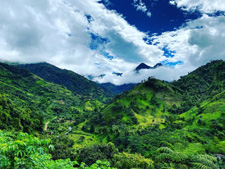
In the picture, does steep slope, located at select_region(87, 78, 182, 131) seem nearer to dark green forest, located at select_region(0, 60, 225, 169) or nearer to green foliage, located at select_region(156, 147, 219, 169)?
dark green forest, located at select_region(0, 60, 225, 169)

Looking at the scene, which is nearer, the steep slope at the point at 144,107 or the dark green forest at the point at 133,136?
the dark green forest at the point at 133,136

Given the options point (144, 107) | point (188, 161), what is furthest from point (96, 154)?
point (144, 107)

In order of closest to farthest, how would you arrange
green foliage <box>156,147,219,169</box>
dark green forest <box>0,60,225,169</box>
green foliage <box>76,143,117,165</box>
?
dark green forest <box>0,60,225,169</box> → green foliage <box>156,147,219,169</box> → green foliage <box>76,143,117,165</box>

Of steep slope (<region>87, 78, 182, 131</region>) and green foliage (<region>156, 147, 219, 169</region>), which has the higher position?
steep slope (<region>87, 78, 182, 131</region>)

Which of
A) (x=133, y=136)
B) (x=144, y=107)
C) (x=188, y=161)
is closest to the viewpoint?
(x=188, y=161)

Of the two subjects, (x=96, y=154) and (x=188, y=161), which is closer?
(x=188, y=161)

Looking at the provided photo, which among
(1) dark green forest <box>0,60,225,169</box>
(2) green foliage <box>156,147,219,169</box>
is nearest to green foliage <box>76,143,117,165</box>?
(1) dark green forest <box>0,60,225,169</box>

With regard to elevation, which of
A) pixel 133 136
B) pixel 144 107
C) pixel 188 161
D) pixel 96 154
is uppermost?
pixel 144 107

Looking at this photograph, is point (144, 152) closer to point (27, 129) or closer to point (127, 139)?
point (127, 139)

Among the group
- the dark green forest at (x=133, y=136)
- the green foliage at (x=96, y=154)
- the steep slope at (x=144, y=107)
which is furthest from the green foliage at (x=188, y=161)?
the steep slope at (x=144, y=107)

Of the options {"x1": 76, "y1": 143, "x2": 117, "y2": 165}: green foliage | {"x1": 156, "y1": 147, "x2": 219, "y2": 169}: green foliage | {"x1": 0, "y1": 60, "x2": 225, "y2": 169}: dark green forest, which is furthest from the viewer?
{"x1": 76, "y1": 143, "x2": 117, "y2": 165}: green foliage

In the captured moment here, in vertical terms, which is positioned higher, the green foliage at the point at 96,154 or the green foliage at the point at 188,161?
the green foliage at the point at 188,161

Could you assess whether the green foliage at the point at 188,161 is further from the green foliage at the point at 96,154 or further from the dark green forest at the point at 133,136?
the green foliage at the point at 96,154

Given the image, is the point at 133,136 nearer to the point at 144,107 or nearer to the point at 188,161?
the point at 188,161
